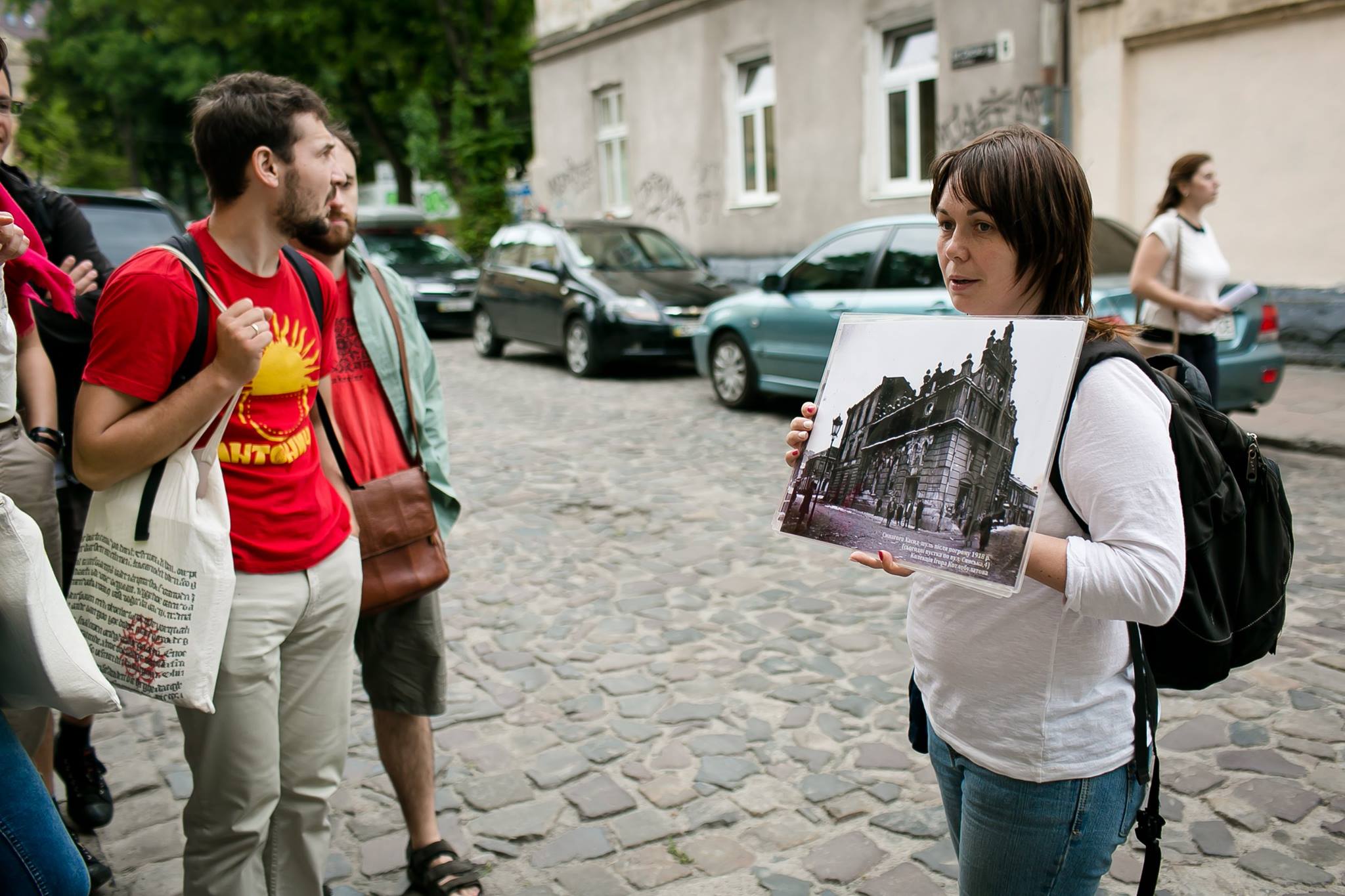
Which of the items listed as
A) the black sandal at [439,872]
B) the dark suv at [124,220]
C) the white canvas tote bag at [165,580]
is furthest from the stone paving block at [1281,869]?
the dark suv at [124,220]

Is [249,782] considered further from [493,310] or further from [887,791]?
[493,310]

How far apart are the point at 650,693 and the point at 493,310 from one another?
10.4 meters

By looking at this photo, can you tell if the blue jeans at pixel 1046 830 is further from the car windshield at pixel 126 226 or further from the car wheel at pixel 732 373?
the car wheel at pixel 732 373

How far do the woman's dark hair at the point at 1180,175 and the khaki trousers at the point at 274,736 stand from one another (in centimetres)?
519

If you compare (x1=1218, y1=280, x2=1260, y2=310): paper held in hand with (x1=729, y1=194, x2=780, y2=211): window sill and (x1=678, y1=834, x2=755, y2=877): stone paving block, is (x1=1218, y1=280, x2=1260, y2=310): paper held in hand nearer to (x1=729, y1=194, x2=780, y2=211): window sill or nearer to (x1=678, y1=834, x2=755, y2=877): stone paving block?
(x1=678, y1=834, x2=755, y2=877): stone paving block

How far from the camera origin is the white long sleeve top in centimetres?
144

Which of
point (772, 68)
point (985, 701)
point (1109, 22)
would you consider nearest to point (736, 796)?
point (985, 701)

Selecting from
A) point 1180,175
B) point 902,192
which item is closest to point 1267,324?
point 1180,175

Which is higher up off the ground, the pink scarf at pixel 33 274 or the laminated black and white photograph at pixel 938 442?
the pink scarf at pixel 33 274

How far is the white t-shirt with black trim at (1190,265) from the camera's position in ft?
19.6

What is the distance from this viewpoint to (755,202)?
A: 17.1 metres

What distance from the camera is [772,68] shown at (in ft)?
53.9

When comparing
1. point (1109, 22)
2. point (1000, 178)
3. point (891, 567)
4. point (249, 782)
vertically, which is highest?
point (1109, 22)

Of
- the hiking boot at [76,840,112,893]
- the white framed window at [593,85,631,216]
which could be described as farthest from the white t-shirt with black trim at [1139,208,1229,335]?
the white framed window at [593,85,631,216]
